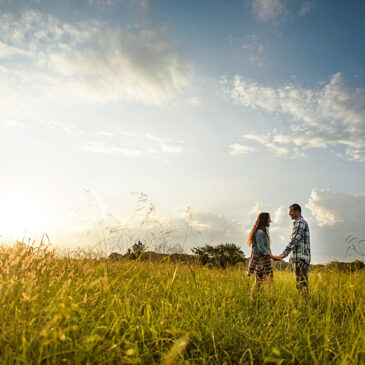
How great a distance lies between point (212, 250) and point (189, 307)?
11.1 meters

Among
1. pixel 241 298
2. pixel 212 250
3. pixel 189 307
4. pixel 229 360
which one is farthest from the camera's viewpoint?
pixel 212 250

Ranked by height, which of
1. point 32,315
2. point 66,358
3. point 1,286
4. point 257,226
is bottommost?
point 66,358

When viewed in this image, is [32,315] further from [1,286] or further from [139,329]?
[139,329]

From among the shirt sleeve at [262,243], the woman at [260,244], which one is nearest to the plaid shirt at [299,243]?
the woman at [260,244]

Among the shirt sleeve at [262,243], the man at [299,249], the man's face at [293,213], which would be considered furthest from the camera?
the shirt sleeve at [262,243]

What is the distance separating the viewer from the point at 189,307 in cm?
347

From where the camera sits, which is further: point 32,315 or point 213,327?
point 213,327

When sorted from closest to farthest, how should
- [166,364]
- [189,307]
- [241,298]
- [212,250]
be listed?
1. [166,364]
2. [189,307]
3. [241,298]
4. [212,250]

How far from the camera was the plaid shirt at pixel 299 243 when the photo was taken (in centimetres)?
672

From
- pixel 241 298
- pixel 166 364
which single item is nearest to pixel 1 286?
pixel 166 364

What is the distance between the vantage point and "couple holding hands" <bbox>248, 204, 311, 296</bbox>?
21.8 feet

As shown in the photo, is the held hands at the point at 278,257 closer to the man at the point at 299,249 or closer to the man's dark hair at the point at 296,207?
the man at the point at 299,249

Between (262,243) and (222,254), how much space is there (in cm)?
719

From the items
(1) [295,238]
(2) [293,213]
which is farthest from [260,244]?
(2) [293,213]
